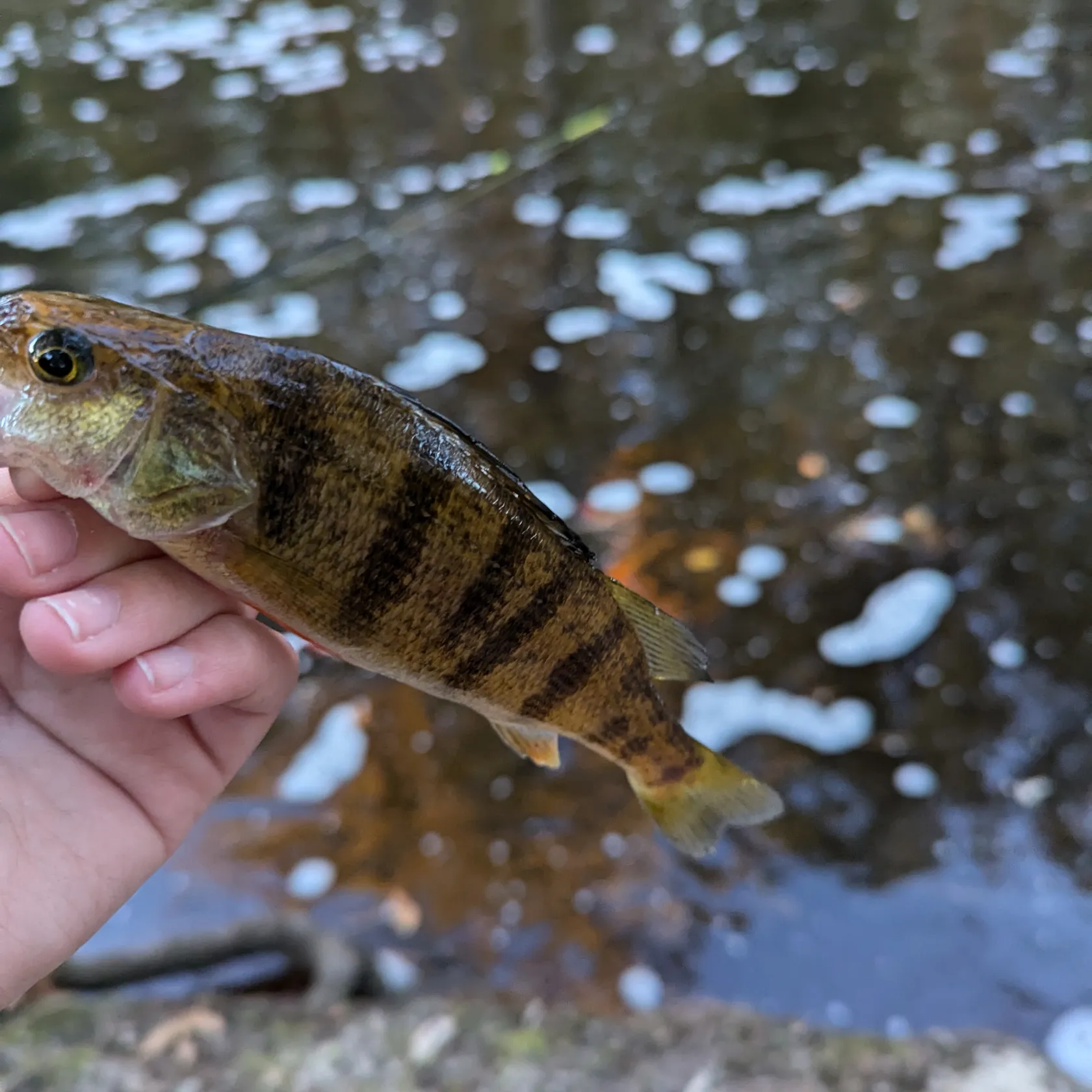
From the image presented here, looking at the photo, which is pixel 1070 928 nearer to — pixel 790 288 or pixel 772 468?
pixel 772 468

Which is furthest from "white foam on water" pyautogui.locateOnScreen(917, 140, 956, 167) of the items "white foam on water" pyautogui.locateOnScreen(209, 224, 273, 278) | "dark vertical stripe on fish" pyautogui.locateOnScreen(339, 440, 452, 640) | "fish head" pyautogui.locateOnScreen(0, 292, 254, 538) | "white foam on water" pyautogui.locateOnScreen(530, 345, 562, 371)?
"fish head" pyautogui.locateOnScreen(0, 292, 254, 538)

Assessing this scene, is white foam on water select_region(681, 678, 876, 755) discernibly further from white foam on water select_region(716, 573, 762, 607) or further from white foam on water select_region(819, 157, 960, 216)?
white foam on water select_region(819, 157, 960, 216)

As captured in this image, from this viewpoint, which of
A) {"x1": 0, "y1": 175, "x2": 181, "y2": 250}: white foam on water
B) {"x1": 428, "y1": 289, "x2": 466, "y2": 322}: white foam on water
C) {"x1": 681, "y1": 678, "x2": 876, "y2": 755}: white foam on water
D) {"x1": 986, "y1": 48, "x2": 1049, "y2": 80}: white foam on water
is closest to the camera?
{"x1": 681, "y1": 678, "x2": 876, "y2": 755}: white foam on water

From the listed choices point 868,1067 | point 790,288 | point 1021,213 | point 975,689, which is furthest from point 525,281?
point 868,1067

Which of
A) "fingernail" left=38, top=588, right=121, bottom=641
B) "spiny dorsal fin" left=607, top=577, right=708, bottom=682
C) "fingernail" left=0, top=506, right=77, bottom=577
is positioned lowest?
"spiny dorsal fin" left=607, top=577, right=708, bottom=682

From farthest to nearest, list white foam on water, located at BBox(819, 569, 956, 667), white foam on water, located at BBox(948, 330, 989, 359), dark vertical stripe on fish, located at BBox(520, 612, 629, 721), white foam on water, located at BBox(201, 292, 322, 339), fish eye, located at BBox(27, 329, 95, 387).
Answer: white foam on water, located at BBox(201, 292, 322, 339) < white foam on water, located at BBox(948, 330, 989, 359) < white foam on water, located at BBox(819, 569, 956, 667) < dark vertical stripe on fish, located at BBox(520, 612, 629, 721) < fish eye, located at BBox(27, 329, 95, 387)

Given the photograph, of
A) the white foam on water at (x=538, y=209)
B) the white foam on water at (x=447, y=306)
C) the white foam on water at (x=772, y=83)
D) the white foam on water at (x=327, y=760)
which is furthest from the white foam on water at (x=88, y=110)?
the white foam on water at (x=327, y=760)
